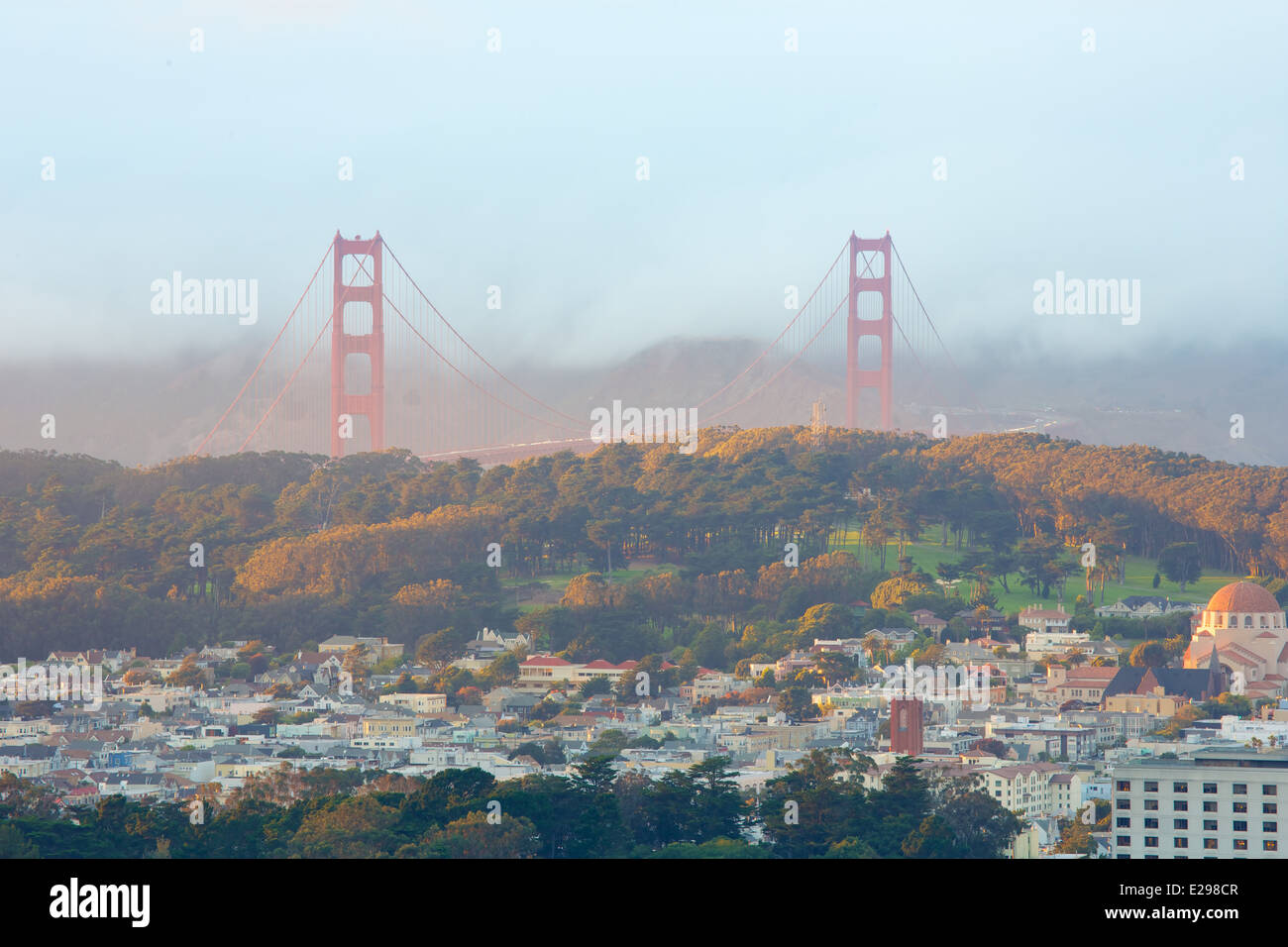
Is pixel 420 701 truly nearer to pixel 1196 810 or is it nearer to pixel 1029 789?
pixel 1029 789

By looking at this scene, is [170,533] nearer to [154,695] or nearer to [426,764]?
[154,695]

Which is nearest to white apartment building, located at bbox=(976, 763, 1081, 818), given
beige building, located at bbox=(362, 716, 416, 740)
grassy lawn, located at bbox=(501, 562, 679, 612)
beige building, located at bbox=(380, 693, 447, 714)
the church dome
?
beige building, located at bbox=(362, 716, 416, 740)

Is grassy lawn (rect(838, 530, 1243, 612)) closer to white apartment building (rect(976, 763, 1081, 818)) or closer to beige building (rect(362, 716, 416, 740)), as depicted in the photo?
beige building (rect(362, 716, 416, 740))

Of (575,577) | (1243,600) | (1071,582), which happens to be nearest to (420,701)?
(575,577)

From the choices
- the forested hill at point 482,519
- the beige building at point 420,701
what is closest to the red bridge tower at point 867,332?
the forested hill at point 482,519
